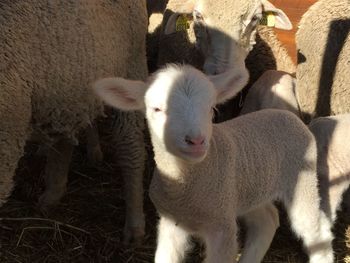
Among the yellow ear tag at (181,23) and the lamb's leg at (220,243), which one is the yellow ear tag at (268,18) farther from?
the lamb's leg at (220,243)

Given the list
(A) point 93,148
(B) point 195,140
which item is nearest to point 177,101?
(B) point 195,140

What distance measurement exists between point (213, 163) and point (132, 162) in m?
1.03

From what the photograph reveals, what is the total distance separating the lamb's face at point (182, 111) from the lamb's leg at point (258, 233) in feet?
3.29

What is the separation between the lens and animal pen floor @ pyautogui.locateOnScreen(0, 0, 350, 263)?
3645 millimetres

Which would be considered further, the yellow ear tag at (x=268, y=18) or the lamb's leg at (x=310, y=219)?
the yellow ear tag at (x=268, y=18)

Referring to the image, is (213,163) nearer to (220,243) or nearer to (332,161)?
(220,243)

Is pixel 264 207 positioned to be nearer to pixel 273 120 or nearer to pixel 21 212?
pixel 273 120

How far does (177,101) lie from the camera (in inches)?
98.2

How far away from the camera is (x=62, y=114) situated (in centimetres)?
311

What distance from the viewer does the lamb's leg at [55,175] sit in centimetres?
395

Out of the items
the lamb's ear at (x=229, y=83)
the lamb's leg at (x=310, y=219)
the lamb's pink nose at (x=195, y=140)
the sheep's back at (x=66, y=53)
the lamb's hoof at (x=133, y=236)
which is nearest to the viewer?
the lamb's pink nose at (x=195, y=140)

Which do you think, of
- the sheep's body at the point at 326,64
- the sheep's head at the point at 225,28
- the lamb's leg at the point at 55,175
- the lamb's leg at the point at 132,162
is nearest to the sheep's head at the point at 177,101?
the lamb's leg at the point at 132,162

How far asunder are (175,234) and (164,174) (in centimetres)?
40

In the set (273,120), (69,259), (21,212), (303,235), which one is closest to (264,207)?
(303,235)
